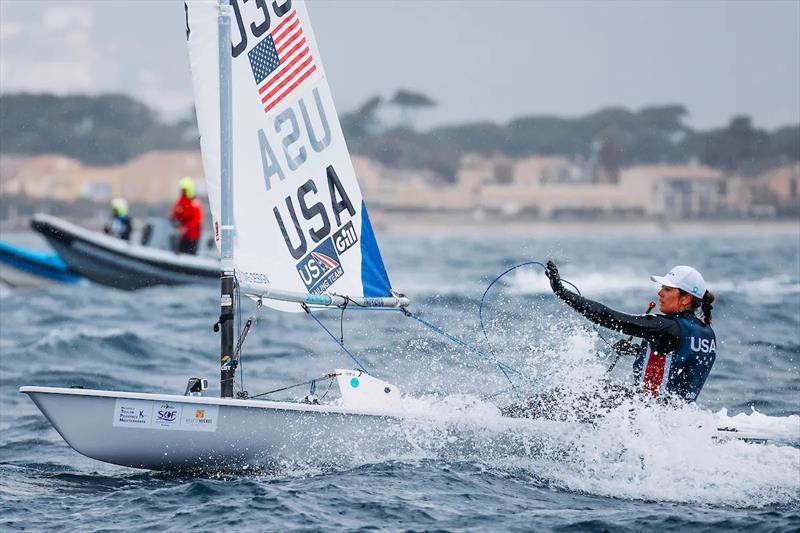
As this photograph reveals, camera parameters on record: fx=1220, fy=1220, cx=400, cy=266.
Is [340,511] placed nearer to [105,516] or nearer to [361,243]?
[105,516]

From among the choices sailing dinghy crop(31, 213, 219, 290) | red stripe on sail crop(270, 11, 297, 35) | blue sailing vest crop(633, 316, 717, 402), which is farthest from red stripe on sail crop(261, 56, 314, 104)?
sailing dinghy crop(31, 213, 219, 290)

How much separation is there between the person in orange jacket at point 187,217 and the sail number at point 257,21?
8.35 m

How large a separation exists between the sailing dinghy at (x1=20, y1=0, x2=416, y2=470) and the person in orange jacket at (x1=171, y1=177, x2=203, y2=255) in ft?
26.8

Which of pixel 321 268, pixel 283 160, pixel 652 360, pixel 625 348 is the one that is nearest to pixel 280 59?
pixel 283 160

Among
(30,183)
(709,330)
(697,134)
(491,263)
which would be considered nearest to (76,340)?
(709,330)

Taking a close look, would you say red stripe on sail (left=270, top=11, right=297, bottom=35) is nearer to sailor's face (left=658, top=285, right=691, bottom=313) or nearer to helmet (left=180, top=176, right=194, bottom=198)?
sailor's face (left=658, top=285, right=691, bottom=313)

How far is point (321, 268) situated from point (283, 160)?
2.09 ft

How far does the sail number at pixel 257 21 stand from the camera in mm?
6453

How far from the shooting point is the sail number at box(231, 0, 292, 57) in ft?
21.2

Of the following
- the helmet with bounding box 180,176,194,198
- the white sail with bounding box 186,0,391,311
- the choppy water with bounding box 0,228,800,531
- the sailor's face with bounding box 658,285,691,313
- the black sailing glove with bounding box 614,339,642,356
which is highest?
the helmet with bounding box 180,176,194,198

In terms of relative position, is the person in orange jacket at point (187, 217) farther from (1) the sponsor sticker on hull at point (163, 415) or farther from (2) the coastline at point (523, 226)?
(2) the coastline at point (523, 226)

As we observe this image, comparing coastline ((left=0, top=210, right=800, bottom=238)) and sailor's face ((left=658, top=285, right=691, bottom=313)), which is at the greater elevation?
coastline ((left=0, top=210, right=800, bottom=238))

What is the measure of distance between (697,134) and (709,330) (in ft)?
250

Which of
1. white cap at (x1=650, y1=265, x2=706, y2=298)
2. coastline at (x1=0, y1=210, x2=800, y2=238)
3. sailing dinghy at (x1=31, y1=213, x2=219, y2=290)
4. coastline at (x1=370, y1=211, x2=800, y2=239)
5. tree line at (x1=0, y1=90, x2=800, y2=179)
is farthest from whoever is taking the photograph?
coastline at (x1=370, y1=211, x2=800, y2=239)
